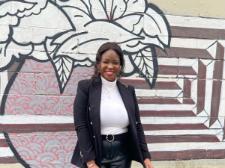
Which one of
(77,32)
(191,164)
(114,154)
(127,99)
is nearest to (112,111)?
(127,99)

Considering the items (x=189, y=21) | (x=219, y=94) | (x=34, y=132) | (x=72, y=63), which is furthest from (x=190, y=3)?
(x=34, y=132)

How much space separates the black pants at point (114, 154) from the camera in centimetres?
350

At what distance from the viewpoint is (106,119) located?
3.47 m

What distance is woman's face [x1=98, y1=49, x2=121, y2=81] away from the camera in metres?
3.52

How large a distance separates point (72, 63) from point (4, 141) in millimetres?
980

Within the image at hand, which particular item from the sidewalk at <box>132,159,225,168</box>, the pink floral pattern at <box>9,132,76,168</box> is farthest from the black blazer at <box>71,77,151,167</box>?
the sidewalk at <box>132,159,225,168</box>

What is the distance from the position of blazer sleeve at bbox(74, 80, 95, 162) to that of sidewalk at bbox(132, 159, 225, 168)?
1664 mm

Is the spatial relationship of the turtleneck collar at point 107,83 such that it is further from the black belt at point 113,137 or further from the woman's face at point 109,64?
the black belt at point 113,137

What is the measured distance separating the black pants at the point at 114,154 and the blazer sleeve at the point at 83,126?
109 millimetres

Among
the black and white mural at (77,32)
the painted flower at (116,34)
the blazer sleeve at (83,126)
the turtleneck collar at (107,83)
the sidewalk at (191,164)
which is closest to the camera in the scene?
the blazer sleeve at (83,126)

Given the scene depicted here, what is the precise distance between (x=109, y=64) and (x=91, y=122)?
436 millimetres

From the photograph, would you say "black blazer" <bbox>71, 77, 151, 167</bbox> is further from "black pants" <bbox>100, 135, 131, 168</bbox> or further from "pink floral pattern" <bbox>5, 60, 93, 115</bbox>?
"pink floral pattern" <bbox>5, 60, 93, 115</bbox>

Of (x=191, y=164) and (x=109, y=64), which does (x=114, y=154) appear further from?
(x=191, y=164)

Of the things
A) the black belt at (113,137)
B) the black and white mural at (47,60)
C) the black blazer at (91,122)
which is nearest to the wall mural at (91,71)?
the black and white mural at (47,60)
